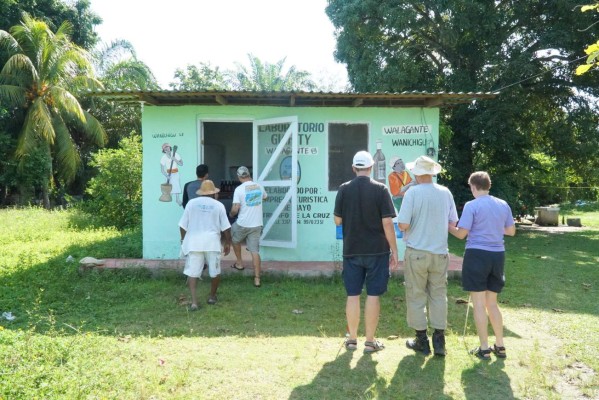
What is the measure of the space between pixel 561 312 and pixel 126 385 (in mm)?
5153

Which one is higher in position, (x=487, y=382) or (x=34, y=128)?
(x=34, y=128)

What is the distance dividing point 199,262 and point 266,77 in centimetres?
2360

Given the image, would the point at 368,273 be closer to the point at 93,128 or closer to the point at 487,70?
the point at 487,70

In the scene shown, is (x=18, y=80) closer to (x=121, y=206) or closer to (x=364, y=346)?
(x=121, y=206)

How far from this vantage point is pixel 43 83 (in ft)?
66.0

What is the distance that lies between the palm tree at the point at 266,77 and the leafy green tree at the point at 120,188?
15.0 m

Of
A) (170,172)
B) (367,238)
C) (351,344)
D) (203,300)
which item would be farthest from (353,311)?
(170,172)

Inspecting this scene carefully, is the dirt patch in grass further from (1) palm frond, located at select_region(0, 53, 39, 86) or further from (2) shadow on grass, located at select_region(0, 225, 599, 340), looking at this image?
(1) palm frond, located at select_region(0, 53, 39, 86)

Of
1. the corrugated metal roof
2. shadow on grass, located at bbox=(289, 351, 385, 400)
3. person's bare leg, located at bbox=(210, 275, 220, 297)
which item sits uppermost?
the corrugated metal roof

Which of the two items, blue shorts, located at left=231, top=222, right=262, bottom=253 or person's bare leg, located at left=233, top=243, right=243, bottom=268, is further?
person's bare leg, located at left=233, top=243, right=243, bottom=268

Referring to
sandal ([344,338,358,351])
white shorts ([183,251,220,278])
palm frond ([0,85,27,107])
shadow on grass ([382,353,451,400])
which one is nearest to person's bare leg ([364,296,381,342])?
sandal ([344,338,358,351])

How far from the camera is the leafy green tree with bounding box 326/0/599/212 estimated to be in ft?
46.6

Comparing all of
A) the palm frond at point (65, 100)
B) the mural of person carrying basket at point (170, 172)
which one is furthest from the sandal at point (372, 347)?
the palm frond at point (65, 100)

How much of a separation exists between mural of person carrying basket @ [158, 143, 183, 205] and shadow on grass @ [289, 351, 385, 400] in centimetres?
445
